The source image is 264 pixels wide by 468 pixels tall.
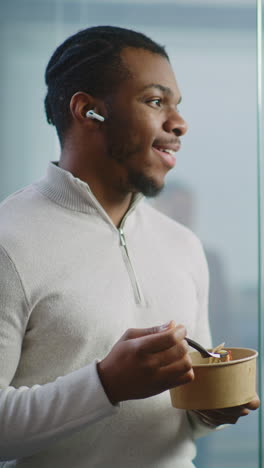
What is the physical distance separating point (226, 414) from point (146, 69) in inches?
23.4

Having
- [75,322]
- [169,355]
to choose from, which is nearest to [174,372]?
[169,355]

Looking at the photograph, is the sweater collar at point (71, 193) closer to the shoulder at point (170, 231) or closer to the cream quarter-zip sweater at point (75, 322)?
the cream quarter-zip sweater at point (75, 322)

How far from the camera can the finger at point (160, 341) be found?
788mm

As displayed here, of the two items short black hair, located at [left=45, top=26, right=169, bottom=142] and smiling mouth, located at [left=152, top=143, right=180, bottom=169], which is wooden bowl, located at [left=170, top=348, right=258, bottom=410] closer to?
smiling mouth, located at [left=152, top=143, right=180, bottom=169]

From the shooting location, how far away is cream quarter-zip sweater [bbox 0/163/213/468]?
859 mm

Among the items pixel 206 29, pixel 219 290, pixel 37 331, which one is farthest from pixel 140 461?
pixel 206 29

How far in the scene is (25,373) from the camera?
95 cm

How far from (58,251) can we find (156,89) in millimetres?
327

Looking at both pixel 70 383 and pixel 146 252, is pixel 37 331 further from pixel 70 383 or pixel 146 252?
pixel 146 252

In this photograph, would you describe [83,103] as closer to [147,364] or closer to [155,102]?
[155,102]

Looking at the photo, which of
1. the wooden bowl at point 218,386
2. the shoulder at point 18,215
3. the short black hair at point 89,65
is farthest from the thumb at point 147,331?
the short black hair at point 89,65

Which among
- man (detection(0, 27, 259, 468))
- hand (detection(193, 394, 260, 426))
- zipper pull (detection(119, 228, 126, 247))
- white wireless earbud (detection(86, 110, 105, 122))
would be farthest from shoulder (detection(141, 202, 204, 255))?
hand (detection(193, 394, 260, 426))

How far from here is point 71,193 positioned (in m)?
1.06

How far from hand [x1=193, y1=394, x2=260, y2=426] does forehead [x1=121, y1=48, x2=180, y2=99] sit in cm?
54
